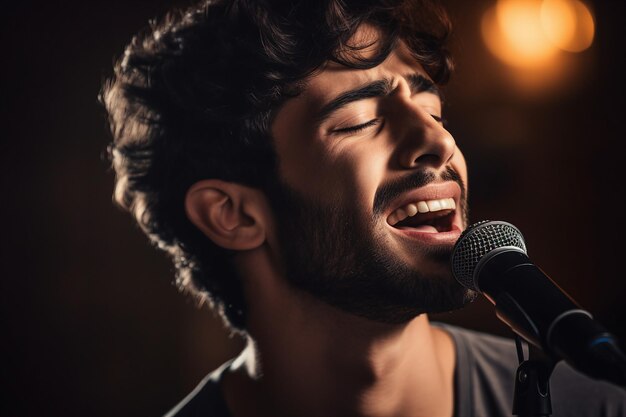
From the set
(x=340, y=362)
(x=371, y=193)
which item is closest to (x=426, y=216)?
(x=371, y=193)

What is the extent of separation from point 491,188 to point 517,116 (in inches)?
14.7

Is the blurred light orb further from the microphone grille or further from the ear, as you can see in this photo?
the microphone grille

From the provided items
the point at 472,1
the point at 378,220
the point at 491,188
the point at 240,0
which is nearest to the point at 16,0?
the point at 240,0

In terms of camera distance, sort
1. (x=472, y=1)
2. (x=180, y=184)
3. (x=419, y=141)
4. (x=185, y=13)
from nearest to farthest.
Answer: (x=419, y=141) < (x=180, y=184) < (x=185, y=13) < (x=472, y=1)

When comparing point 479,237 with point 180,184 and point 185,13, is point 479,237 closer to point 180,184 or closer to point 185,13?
point 180,184

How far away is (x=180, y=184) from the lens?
6.39 feet

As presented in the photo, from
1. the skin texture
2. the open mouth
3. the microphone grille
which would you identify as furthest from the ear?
the microphone grille

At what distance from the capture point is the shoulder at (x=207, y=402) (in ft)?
6.25

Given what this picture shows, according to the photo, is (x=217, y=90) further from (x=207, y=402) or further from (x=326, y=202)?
(x=207, y=402)

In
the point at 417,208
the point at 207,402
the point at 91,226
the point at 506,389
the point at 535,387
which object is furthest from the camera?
the point at 91,226

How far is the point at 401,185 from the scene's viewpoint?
59.0 inches

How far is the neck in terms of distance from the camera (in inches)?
65.7

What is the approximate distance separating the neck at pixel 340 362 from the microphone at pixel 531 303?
56 centimetres

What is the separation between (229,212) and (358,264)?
0.48 meters
